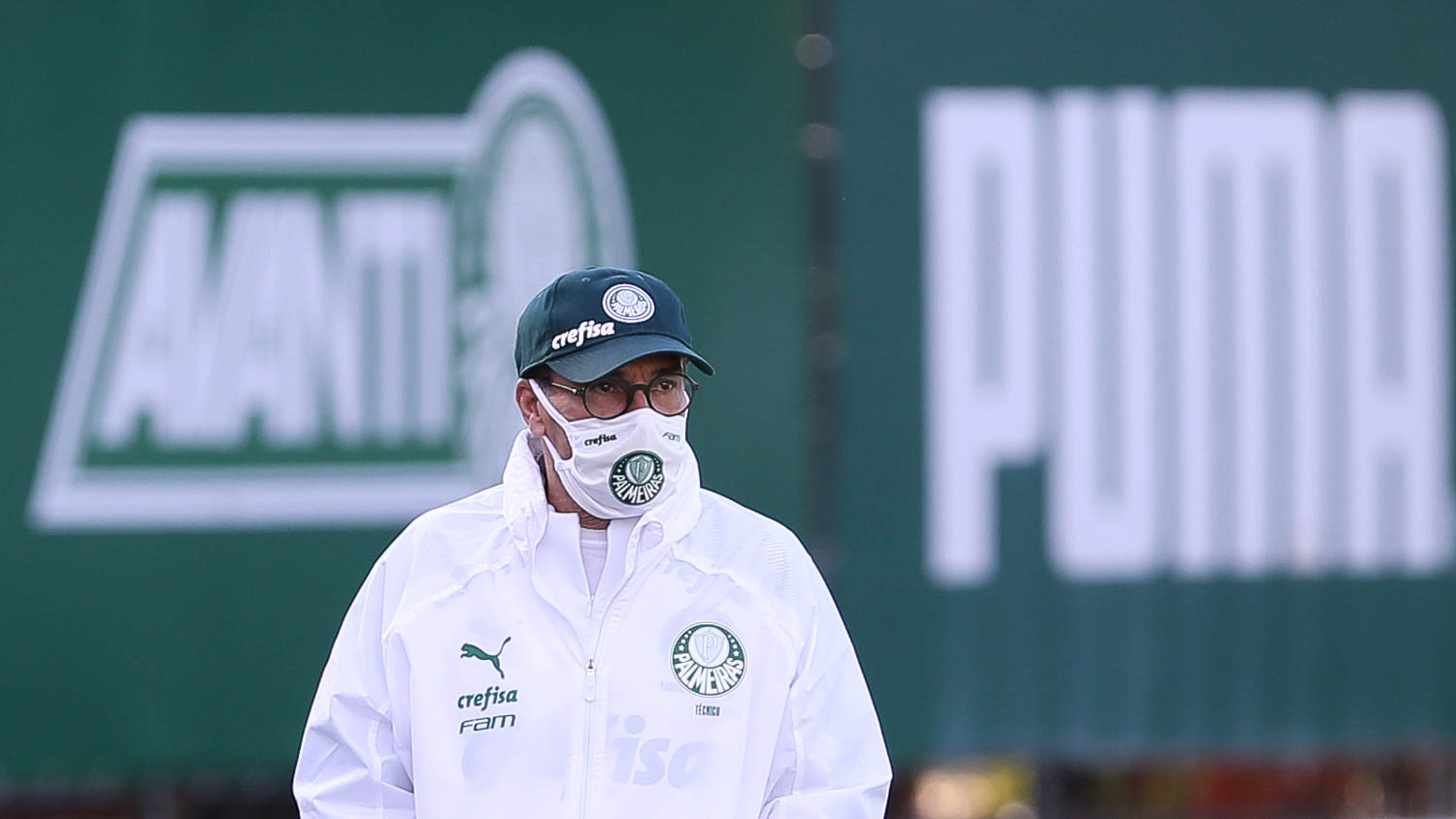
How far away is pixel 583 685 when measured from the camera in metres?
2.22

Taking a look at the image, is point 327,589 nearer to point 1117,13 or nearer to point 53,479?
point 53,479

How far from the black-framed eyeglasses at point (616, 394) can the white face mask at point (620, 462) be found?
0.6 inches

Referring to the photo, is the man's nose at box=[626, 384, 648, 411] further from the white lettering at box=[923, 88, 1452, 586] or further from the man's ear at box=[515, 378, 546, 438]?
the white lettering at box=[923, 88, 1452, 586]

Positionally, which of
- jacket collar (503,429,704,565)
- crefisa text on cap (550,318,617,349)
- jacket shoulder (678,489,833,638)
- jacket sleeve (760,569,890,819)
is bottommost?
jacket sleeve (760,569,890,819)

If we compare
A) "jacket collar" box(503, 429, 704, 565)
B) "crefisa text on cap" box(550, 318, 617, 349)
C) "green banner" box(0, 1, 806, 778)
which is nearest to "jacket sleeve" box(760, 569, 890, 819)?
"jacket collar" box(503, 429, 704, 565)

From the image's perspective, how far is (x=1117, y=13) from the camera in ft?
16.4

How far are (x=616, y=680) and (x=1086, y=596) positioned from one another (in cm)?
293

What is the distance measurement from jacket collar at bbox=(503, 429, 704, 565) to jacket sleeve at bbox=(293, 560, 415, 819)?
0.21 m

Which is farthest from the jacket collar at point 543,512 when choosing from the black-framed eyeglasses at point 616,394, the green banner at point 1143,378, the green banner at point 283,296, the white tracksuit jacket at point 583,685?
the green banner at point 1143,378

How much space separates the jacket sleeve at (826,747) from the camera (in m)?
2.25

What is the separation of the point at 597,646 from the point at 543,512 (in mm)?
198

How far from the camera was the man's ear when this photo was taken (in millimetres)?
2375

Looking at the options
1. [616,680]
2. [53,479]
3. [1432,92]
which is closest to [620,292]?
[616,680]

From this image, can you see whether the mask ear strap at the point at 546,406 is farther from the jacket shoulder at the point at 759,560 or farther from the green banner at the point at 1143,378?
the green banner at the point at 1143,378
